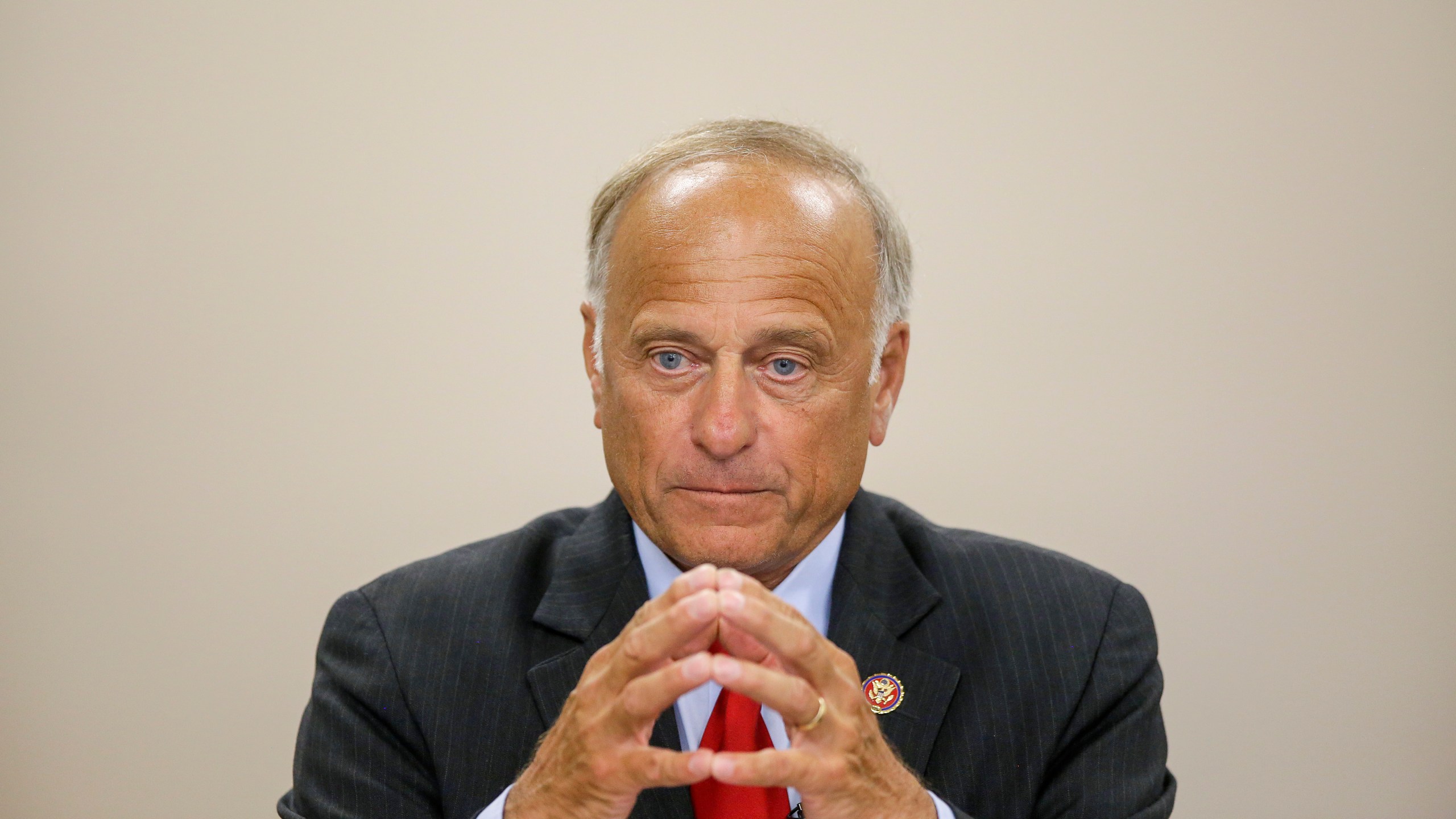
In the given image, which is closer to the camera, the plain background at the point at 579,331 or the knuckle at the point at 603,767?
the knuckle at the point at 603,767

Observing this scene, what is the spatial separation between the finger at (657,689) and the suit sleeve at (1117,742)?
917 millimetres

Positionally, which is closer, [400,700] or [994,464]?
[400,700]

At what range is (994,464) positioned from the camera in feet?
12.8

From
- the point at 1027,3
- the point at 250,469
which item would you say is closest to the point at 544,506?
the point at 250,469

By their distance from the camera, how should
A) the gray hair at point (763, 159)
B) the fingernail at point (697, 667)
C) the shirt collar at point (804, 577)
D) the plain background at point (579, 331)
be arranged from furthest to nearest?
1. the plain background at point (579, 331)
2. the shirt collar at point (804, 577)
3. the gray hair at point (763, 159)
4. the fingernail at point (697, 667)

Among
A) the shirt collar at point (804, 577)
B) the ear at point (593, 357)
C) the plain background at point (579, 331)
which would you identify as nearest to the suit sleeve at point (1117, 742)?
the shirt collar at point (804, 577)

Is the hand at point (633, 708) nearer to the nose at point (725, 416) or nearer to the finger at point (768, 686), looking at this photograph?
the finger at point (768, 686)

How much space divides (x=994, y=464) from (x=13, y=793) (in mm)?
3038

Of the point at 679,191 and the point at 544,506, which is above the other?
the point at 679,191

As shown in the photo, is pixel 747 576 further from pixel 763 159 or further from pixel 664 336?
pixel 763 159

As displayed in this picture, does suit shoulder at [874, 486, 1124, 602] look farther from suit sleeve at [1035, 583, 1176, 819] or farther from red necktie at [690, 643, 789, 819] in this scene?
red necktie at [690, 643, 789, 819]

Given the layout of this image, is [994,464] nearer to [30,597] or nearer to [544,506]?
[544,506]

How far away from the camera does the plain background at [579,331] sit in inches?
149

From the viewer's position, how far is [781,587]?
255 centimetres
